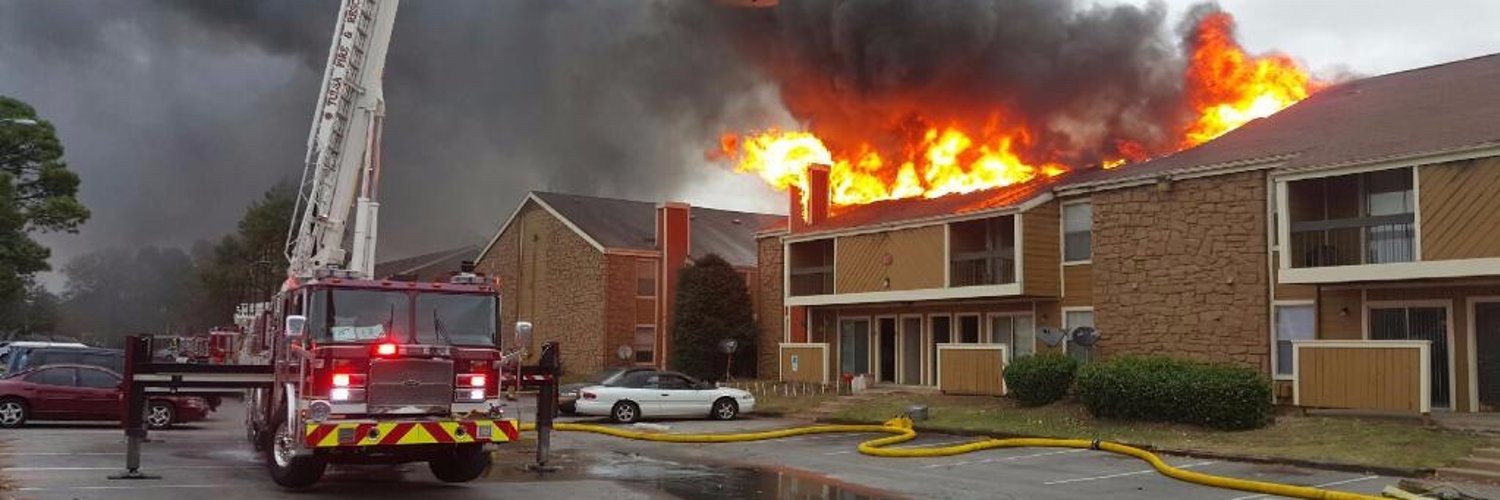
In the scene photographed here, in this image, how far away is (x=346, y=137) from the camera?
18.6 meters

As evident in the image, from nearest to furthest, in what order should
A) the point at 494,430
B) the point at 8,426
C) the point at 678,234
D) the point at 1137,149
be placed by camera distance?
the point at 494,430, the point at 8,426, the point at 1137,149, the point at 678,234

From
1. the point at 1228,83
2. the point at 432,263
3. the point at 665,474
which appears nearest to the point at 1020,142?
the point at 1228,83

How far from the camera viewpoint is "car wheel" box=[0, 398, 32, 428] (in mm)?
20047

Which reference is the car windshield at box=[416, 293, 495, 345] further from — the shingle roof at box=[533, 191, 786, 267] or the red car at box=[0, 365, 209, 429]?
the shingle roof at box=[533, 191, 786, 267]

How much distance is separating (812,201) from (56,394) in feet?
66.5

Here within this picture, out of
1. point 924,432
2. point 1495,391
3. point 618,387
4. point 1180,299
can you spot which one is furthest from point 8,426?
point 1495,391

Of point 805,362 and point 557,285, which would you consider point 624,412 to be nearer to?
point 805,362

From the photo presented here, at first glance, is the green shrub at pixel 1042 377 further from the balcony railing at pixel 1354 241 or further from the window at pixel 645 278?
the window at pixel 645 278

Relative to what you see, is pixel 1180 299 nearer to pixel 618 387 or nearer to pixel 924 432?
pixel 924 432

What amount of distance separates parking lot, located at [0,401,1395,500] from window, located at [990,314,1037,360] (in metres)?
7.45

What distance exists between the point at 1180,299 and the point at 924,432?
566cm

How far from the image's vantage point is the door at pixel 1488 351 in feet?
58.1

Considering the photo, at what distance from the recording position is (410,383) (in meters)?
11.4

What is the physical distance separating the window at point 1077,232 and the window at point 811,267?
753cm
